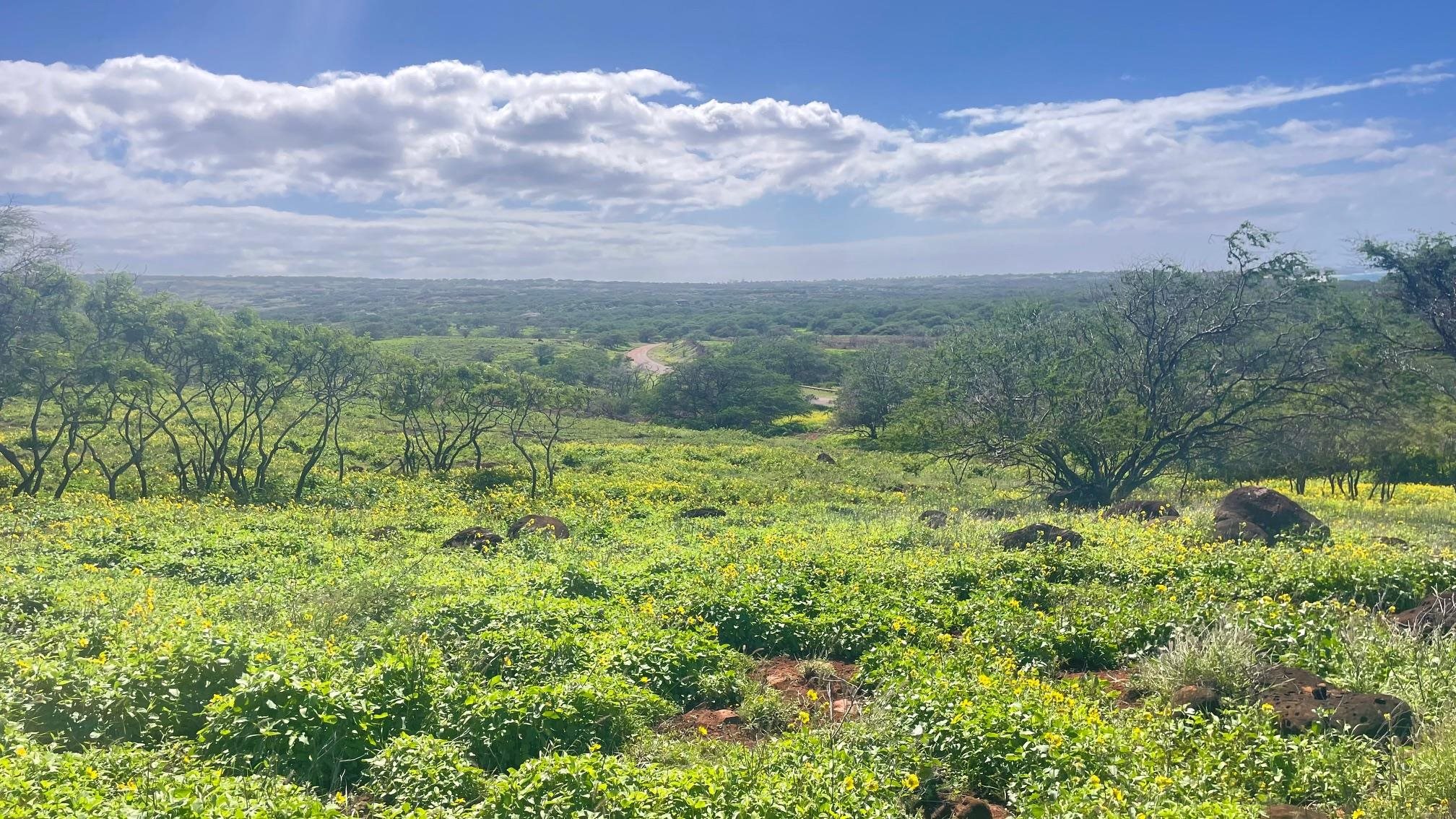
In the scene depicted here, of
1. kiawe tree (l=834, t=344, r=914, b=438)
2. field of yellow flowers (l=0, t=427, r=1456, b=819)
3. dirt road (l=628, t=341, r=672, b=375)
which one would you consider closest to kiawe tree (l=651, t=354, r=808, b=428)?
kiawe tree (l=834, t=344, r=914, b=438)

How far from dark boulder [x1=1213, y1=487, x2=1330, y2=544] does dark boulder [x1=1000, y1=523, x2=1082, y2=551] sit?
247cm

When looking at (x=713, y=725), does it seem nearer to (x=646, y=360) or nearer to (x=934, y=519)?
(x=934, y=519)

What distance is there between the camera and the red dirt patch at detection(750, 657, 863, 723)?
6688 mm

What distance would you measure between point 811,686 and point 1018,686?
184 centimetres

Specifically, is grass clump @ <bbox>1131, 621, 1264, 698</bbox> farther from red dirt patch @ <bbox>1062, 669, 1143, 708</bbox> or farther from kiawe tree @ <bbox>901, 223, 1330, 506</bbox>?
kiawe tree @ <bbox>901, 223, 1330, 506</bbox>

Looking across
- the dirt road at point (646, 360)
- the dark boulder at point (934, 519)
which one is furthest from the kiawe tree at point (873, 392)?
the dark boulder at point (934, 519)

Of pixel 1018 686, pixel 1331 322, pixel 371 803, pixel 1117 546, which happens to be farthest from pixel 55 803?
pixel 1331 322

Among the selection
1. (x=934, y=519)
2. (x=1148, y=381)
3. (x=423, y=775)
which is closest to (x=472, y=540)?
(x=934, y=519)

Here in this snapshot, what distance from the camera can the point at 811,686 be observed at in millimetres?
7250

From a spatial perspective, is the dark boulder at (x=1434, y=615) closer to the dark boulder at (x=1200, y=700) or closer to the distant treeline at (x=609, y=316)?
the dark boulder at (x=1200, y=700)

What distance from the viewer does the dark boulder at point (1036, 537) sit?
1150 centimetres

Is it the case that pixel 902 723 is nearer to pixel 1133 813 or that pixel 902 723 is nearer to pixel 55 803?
pixel 1133 813

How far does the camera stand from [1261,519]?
1314 cm

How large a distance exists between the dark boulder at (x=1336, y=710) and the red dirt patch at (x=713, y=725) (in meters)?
3.74
